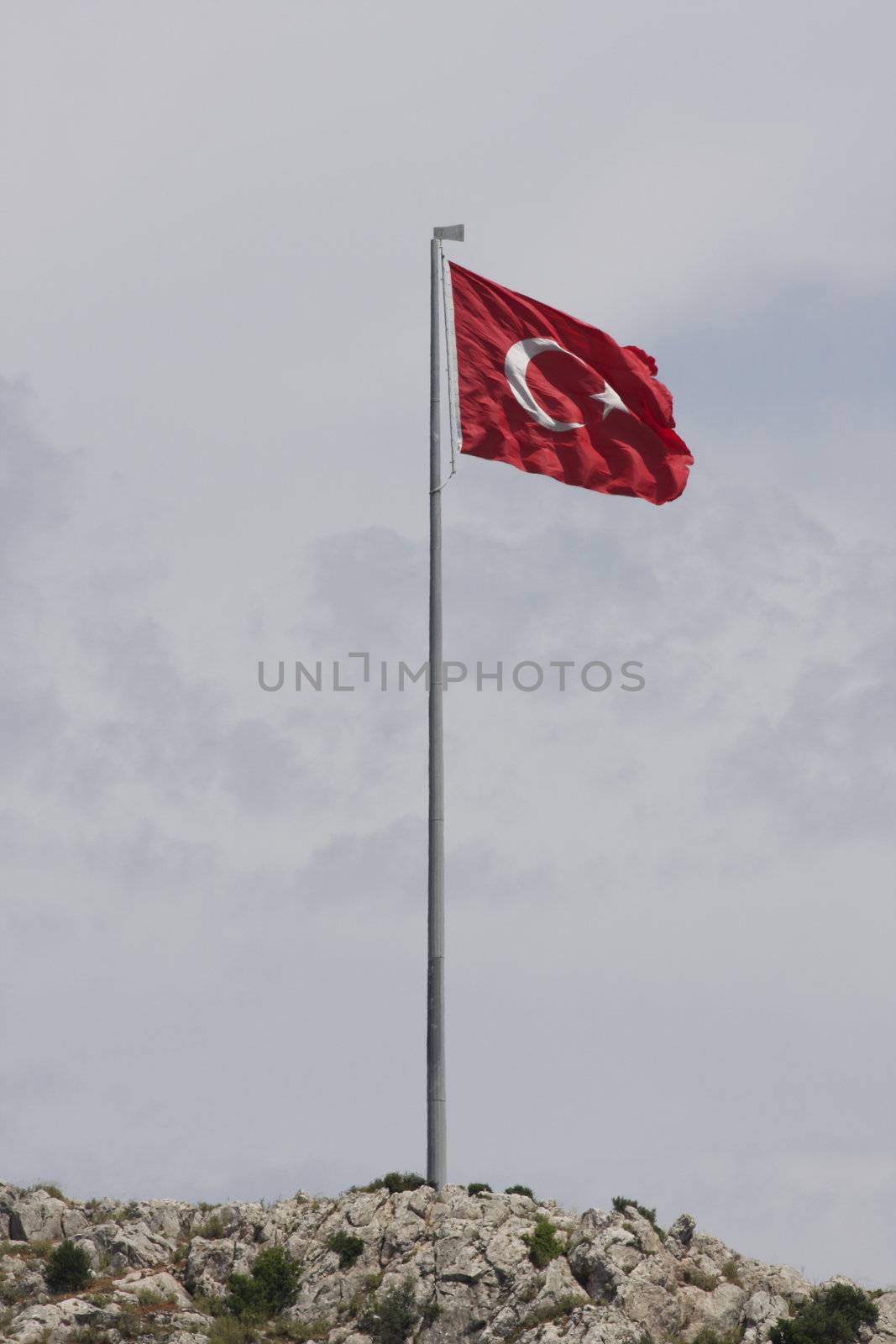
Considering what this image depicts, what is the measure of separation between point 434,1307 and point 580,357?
69.0 ft

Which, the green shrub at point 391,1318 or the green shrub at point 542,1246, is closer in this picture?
the green shrub at point 391,1318

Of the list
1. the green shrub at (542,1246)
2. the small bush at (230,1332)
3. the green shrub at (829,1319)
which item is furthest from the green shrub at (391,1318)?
the green shrub at (829,1319)

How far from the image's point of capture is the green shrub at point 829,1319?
3125 centimetres

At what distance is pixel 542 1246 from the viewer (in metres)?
33.4

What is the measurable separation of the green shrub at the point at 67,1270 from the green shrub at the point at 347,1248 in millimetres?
5000

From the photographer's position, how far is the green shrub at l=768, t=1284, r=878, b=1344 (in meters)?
31.2

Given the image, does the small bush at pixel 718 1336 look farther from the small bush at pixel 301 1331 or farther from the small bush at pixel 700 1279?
the small bush at pixel 301 1331

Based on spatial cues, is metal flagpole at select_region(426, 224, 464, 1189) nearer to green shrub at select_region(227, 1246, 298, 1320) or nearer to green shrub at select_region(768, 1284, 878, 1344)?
green shrub at select_region(227, 1246, 298, 1320)

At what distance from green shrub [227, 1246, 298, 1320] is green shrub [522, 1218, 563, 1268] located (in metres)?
4.89

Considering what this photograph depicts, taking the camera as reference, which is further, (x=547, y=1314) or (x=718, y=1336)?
(x=718, y=1336)

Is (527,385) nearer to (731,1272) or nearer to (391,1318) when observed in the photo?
(731,1272)

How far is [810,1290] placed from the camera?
33562mm

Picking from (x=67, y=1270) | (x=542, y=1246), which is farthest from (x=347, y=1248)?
(x=67, y=1270)

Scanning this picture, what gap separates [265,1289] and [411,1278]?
3.02 meters
